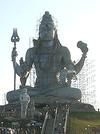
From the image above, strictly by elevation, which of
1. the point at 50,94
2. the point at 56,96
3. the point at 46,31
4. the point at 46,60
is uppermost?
the point at 46,31

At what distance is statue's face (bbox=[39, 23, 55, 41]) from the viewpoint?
3525 centimetres

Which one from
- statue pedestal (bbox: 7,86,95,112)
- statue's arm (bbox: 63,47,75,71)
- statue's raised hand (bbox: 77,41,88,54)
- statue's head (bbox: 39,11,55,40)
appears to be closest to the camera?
statue pedestal (bbox: 7,86,95,112)

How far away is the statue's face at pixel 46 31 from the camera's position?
116ft

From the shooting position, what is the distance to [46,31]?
3528 centimetres

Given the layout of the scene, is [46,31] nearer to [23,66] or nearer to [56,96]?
[23,66]

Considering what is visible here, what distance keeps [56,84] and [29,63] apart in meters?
2.14

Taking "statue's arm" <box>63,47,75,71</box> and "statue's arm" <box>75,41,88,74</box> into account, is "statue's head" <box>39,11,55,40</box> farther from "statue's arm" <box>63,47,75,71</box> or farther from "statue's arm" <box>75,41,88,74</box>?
"statue's arm" <box>75,41,88,74</box>

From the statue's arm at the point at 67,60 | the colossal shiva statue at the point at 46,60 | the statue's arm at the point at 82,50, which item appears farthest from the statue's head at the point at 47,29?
the statue's arm at the point at 82,50

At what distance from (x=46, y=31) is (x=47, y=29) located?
142 millimetres

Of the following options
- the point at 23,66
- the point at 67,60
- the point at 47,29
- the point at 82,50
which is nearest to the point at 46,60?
the point at 23,66

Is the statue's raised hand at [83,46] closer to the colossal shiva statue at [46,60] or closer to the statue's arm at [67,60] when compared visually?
the colossal shiva statue at [46,60]

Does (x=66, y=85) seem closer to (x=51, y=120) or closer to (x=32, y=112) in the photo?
(x=32, y=112)

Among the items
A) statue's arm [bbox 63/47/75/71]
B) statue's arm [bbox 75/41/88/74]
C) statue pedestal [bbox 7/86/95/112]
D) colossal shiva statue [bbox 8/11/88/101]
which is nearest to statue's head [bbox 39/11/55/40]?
colossal shiva statue [bbox 8/11/88/101]

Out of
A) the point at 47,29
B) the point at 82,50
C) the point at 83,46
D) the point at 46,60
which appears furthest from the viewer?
the point at 46,60
